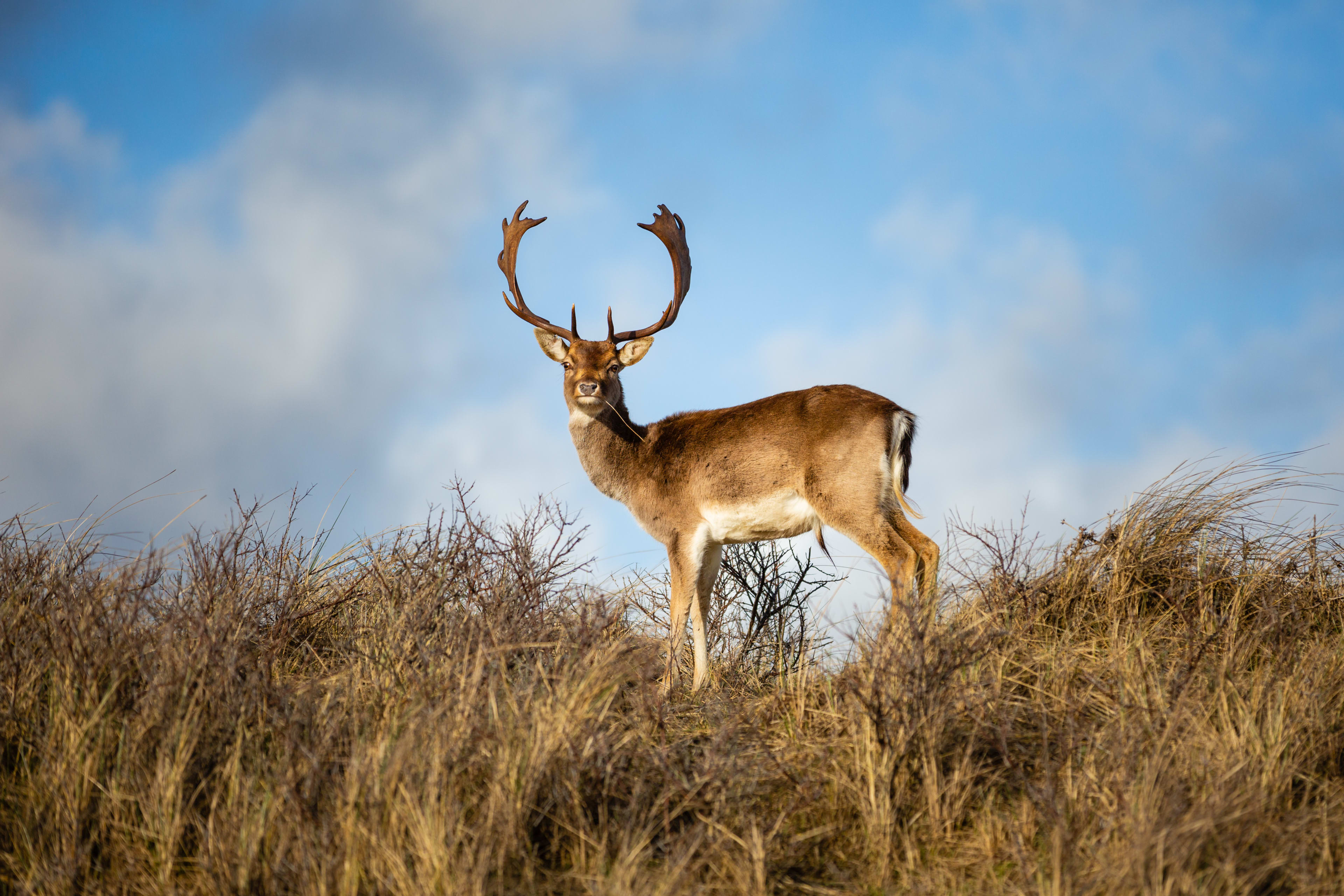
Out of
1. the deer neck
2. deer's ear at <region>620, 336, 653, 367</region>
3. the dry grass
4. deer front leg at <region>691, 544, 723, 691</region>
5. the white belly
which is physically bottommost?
the dry grass

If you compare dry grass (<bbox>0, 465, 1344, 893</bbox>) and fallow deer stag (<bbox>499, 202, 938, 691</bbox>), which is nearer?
dry grass (<bbox>0, 465, 1344, 893</bbox>)

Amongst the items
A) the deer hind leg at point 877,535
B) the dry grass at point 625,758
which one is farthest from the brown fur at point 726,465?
the dry grass at point 625,758

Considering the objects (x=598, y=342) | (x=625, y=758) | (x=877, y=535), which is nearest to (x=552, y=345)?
(x=598, y=342)

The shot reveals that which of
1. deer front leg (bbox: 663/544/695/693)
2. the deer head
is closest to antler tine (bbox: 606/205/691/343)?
the deer head

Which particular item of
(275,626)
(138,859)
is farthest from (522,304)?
(138,859)

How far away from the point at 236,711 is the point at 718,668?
386 centimetres

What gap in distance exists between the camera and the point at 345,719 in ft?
15.7

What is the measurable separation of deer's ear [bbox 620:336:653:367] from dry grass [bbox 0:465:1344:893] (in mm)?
2886

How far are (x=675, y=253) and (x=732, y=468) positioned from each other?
2598 mm

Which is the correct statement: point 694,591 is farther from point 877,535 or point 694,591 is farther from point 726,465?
point 877,535

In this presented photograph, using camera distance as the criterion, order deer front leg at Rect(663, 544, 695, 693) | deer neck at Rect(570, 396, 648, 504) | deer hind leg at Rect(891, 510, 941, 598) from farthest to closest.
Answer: deer neck at Rect(570, 396, 648, 504), deer front leg at Rect(663, 544, 695, 693), deer hind leg at Rect(891, 510, 941, 598)

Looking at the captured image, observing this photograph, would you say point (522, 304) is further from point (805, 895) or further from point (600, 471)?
point (805, 895)

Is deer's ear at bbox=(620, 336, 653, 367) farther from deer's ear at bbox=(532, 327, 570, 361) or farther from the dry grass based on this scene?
the dry grass

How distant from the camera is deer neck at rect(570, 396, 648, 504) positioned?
27.0ft
